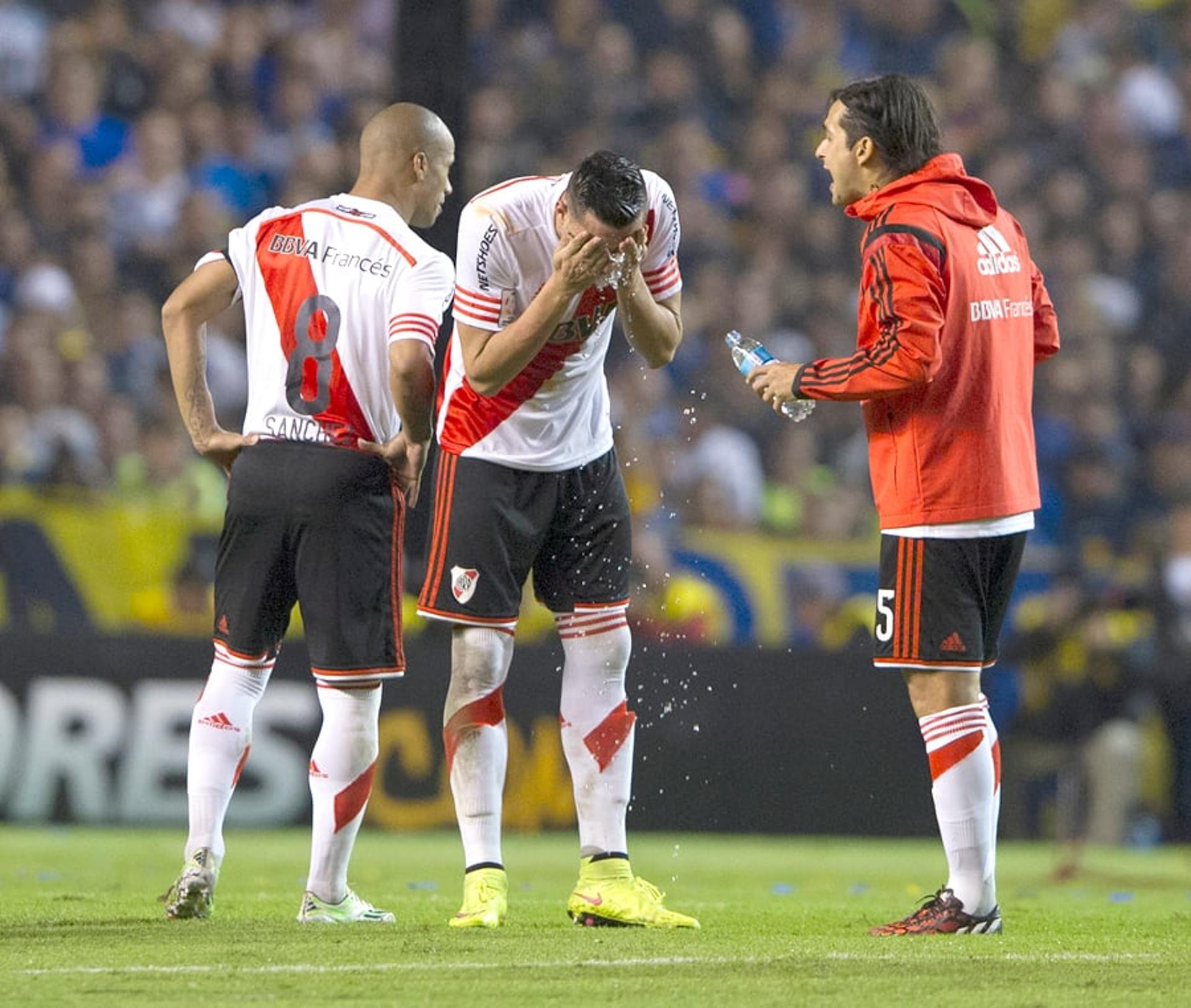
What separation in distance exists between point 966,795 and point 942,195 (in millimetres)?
1669

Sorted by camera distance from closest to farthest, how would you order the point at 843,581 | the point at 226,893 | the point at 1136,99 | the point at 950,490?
the point at 950,490
the point at 226,893
the point at 843,581
the point at 1136,99

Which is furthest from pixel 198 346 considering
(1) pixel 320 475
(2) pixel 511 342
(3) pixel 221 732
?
(3) pixel 221 732

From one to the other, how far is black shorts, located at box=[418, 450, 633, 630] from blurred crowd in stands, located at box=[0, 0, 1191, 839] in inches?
233

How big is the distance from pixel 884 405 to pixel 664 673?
5919 mm

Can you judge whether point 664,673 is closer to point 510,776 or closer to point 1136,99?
point 510,776

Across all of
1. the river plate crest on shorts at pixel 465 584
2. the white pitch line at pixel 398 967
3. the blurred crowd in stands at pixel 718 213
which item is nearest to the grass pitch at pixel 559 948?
the white pitch line at pixel 398 967

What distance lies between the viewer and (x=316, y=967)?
4832 mm

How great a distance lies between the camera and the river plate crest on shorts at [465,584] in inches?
235

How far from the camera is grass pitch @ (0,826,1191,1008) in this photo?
4.51 metres

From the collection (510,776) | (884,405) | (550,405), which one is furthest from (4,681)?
(884,405)

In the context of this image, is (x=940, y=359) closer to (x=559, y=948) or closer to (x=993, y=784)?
(x=993, y=784)

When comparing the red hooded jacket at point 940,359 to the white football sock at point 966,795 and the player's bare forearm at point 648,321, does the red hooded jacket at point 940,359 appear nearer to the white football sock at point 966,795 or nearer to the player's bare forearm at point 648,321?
the player's bare forearm at point 648,321

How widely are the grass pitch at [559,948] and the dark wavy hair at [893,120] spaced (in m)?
2.19

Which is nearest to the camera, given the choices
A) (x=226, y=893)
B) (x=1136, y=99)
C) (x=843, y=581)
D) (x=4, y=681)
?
(x=226, y=893)
